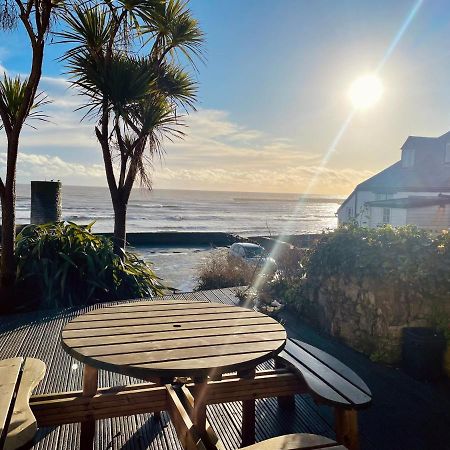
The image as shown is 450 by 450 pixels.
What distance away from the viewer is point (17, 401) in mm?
1645

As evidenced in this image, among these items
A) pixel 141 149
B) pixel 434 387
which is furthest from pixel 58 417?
pixel 141 149

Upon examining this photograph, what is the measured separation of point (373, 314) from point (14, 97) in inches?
185

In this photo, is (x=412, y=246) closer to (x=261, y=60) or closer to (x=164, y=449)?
(x=164, y=449)

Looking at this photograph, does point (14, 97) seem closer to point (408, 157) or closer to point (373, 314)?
point (373, 314)

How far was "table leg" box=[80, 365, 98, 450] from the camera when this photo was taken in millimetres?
1950

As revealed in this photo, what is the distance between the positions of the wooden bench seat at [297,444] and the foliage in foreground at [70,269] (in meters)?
4.33

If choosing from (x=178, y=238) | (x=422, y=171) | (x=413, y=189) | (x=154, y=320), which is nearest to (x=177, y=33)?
(x=154, y=320)

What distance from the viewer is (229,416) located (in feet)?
8.64

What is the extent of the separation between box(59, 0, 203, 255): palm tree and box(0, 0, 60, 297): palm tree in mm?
1023

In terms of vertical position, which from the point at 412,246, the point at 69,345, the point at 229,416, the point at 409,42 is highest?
the point at 409,42

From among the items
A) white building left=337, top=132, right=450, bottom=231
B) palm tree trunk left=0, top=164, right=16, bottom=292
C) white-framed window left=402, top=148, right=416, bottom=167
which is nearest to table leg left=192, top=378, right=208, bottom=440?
palm tree trunk left=0, top=164, right=16, bottom=292

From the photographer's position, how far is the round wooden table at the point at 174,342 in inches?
65.1

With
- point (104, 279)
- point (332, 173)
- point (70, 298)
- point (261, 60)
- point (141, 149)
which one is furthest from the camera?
point (332, 173)

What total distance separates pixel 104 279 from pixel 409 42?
5795 mm
